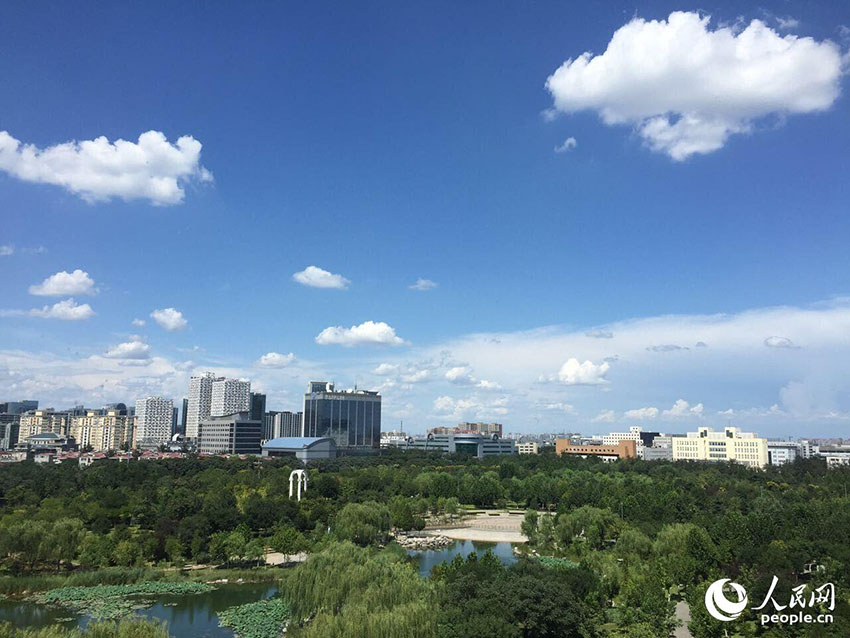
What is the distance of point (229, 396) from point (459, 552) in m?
114

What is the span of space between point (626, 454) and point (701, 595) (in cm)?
8559

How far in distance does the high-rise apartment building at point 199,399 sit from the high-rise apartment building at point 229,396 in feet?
10.9

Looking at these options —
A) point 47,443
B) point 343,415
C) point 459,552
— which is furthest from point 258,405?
point 459,552

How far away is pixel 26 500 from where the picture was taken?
47500 millimetres

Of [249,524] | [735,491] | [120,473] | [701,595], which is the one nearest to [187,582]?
[249,524]

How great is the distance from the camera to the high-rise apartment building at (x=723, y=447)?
92250 millimetres

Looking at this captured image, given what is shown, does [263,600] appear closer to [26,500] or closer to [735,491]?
[26,500]

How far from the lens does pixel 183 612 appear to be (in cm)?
2638

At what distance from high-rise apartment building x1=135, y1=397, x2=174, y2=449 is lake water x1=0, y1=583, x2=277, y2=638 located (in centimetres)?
13000

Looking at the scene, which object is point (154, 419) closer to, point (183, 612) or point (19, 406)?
point (19, 406)

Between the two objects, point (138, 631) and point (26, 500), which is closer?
point (138, 631)

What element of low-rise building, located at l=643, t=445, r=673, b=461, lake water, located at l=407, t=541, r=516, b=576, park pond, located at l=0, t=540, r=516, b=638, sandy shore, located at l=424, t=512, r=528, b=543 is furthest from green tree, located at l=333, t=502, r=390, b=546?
low-rise building, located at l=643, t=445, r=673, b=461

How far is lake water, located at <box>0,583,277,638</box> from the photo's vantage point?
79.6ft

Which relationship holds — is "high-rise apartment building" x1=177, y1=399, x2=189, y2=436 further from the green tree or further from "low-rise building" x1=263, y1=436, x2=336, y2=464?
the green tree
